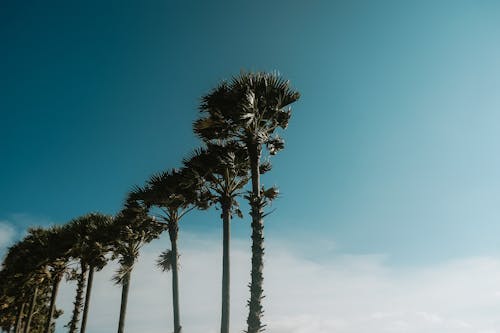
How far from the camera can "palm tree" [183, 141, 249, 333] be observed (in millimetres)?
13630

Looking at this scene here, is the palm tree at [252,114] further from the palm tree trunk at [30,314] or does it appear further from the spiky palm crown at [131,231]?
the palm tree trunk at [30,314]

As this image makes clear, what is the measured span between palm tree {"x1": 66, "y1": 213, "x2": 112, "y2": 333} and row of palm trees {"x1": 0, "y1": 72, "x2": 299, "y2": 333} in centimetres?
6

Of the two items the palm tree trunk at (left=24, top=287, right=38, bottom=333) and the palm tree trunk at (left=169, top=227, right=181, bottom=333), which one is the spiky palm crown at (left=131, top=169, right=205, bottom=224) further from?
the palm tree trunk at (left=24, top=287, right=38, bottom=333)

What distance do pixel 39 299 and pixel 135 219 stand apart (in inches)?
1135

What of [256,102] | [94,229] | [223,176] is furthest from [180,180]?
[94,229]

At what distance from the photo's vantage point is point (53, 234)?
2719 cm

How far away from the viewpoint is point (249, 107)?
12031 millimetres

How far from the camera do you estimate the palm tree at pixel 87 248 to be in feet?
76.2

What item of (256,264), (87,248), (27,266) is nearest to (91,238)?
(87,248)

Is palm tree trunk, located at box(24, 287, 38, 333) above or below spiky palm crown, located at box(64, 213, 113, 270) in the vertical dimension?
below

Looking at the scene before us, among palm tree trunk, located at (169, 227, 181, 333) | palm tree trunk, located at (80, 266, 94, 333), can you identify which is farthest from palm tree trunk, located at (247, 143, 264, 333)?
palm tree trunk, located at (80, 266, 94, 333)

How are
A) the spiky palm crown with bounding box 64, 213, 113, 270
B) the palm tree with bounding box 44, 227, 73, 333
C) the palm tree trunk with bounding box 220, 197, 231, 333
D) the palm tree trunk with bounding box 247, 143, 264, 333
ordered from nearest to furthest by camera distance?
the palm tree trunk with bounding box 247, 143, 264, 333
the palm tree trunk with bounding box 220, 197, 231, 333
the spiky palm crown with bounding box 64, 213, 113, 270
the palm tree with bounding box 44, 227, 73, 333

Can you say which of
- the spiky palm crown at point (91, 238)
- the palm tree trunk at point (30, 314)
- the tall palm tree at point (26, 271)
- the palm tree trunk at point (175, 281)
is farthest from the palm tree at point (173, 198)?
the palm tree trunk at point (30, 314)

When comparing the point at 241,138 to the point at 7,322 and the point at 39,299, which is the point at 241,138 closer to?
the point at 39,299
